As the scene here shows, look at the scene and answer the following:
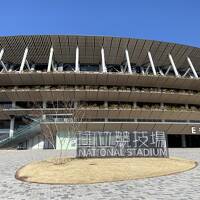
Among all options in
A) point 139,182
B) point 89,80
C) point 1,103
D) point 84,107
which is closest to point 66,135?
point 84,107

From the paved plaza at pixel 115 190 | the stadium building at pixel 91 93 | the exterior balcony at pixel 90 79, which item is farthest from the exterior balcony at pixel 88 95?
the paved plaza at pixel 115 190

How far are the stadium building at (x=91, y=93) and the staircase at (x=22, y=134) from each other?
121 mm

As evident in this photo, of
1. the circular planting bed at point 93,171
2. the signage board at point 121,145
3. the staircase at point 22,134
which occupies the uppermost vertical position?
the staircase at point 22,134

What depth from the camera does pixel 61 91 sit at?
143 ft

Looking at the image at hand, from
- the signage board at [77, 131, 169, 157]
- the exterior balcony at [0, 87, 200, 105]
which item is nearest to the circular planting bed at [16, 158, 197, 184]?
the signage board at [77, 131, 169, 157]

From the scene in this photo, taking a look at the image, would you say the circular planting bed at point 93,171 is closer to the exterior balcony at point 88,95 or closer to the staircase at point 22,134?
the staircase at point 22,134

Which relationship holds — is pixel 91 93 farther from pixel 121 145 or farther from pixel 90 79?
pixel 121 145

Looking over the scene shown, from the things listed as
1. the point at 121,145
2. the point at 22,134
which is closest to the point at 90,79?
the point at 22,134

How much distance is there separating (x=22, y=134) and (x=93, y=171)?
24.2 meters

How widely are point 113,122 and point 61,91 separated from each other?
8.36 m

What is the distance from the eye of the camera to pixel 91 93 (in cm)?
4450

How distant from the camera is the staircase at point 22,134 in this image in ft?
127

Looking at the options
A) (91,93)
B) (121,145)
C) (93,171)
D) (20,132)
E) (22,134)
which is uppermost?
(91,93)

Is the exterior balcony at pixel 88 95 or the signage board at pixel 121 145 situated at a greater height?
the exterior balcony at pixel 88 95
